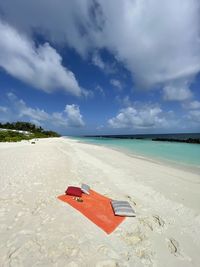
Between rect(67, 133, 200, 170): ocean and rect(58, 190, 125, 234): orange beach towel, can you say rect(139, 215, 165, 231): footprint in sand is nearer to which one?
rect(58, 190, 125, 234): orange beach towel

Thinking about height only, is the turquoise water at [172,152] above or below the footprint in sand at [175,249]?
above

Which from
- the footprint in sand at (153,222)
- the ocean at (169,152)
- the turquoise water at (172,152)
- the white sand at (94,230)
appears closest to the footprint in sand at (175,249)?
the white sand at (94,230)

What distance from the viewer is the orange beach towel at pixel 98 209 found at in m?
4.50

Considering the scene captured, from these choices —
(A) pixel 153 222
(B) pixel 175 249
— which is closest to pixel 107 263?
(B) pixel 175 249

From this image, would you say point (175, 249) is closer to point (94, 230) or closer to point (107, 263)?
point (107, 263)

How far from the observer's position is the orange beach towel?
177 inches

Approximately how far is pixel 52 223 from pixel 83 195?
1.83 m

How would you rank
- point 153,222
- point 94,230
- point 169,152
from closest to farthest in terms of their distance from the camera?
point 94,230 → point 153,222 → point 169,152

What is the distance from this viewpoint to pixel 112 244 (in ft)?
12.4

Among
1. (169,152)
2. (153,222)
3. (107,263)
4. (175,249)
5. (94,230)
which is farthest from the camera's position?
(169,152)

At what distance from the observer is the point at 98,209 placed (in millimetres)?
5250

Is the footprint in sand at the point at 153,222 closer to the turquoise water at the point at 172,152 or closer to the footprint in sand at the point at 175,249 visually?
the footprint in sand at the point at 175,249

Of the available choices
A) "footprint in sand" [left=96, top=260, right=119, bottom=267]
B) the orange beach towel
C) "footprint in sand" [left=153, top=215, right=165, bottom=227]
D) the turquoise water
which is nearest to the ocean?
A: the turquoise water

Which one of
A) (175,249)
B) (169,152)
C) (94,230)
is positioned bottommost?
(175,249)
